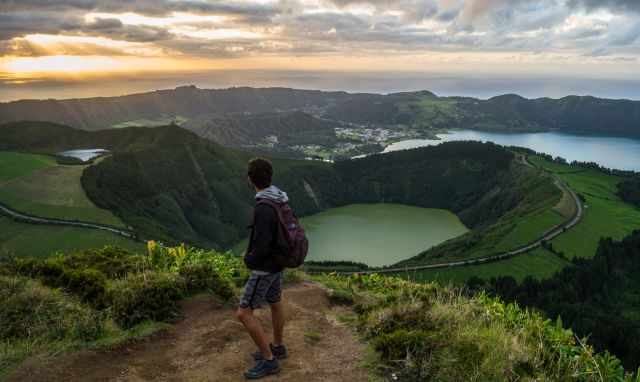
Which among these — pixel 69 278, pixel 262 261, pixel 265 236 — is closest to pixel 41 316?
pixel 69 278

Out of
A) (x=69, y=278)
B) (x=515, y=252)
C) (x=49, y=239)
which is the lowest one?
(x=49, y=239)

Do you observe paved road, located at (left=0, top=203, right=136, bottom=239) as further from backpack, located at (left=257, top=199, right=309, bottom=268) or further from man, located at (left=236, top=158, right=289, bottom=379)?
backpack, located at (left=257, top=199, right=309, bottom=268)

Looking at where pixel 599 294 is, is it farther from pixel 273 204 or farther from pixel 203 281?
pixel 273 204

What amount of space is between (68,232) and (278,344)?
279 feet

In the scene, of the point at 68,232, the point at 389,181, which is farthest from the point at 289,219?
the point at 389,181

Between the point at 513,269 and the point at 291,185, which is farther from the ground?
the point at 513,269

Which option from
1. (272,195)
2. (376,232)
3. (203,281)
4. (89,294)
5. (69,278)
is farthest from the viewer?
(376,232)

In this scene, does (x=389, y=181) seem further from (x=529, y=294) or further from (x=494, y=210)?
(x=529, y=294)

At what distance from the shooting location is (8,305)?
8438 millimetres

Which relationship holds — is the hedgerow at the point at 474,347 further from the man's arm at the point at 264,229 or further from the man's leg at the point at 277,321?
the man's arm at the point at 264,229

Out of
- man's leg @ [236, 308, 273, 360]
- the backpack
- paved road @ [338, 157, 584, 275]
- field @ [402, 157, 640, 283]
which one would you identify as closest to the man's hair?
the backpack

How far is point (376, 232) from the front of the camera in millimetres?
128125

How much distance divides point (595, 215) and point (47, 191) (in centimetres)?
12219

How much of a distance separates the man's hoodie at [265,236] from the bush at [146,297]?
10.5 feet
